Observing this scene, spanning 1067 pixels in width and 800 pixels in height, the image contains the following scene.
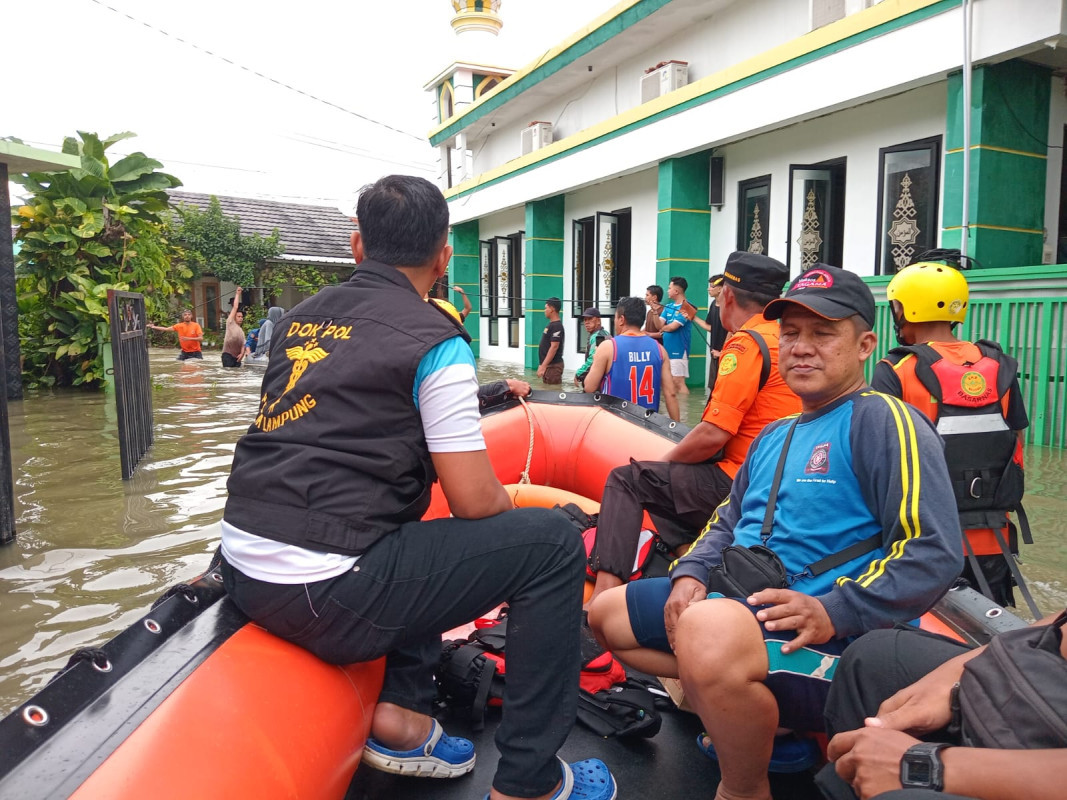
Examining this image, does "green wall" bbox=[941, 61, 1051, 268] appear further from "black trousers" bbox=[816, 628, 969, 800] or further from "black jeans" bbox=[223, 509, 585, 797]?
"black jeans" bbox=[223, 509, 585, 797]

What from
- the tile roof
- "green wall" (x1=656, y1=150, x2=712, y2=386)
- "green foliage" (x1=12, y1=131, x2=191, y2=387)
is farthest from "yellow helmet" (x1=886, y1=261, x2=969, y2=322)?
the tile roof

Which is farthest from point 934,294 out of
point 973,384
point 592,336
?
point 592,336

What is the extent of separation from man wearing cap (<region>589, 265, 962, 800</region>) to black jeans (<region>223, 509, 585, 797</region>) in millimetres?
276

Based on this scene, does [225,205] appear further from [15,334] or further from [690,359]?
[690,359]

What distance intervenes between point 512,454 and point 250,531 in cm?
232

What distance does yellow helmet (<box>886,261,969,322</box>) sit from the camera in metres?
2.47

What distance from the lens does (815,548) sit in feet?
5.52

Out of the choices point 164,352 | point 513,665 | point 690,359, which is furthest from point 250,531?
point 164,352

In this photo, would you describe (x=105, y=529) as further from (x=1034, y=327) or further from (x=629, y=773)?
(x=1034, y=327)

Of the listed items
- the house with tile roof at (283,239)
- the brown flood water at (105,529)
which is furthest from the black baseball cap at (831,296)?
the house with tile roof at (283,239)

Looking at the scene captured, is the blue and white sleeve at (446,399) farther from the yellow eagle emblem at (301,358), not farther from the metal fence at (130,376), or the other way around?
the metal fence at (130,376)

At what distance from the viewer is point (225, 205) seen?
25312 millimetres

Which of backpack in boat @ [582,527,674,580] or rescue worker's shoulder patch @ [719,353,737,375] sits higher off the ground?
rescue worker's shoulder patch @ [719,353,737,375]

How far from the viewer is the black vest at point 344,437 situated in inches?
60.4
